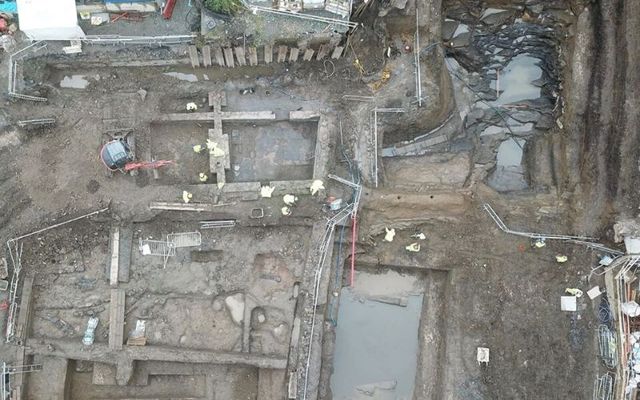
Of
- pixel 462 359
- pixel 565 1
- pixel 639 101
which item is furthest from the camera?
pixel 565 1

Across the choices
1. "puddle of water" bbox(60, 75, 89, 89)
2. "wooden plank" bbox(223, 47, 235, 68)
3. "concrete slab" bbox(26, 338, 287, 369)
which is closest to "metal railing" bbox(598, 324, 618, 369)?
"concrete slab" bbox(26, 338, 287, 369)

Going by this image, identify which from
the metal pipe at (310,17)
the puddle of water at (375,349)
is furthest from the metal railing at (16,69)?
the puddle of water at (375,349)

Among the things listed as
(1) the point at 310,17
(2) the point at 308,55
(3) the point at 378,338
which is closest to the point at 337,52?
(2) the point at 308,55

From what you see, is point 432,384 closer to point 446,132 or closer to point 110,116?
point 446,132

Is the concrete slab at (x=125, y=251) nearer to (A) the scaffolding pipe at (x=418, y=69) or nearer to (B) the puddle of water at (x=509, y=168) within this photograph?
(A) the scaffolding pipe at (x=418, y=69)

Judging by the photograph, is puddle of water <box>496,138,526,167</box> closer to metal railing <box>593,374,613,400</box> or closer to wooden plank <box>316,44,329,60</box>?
wooden plank <box>316,44,329,60</box>

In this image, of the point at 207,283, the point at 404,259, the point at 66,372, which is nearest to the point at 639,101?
the point at 404,259
